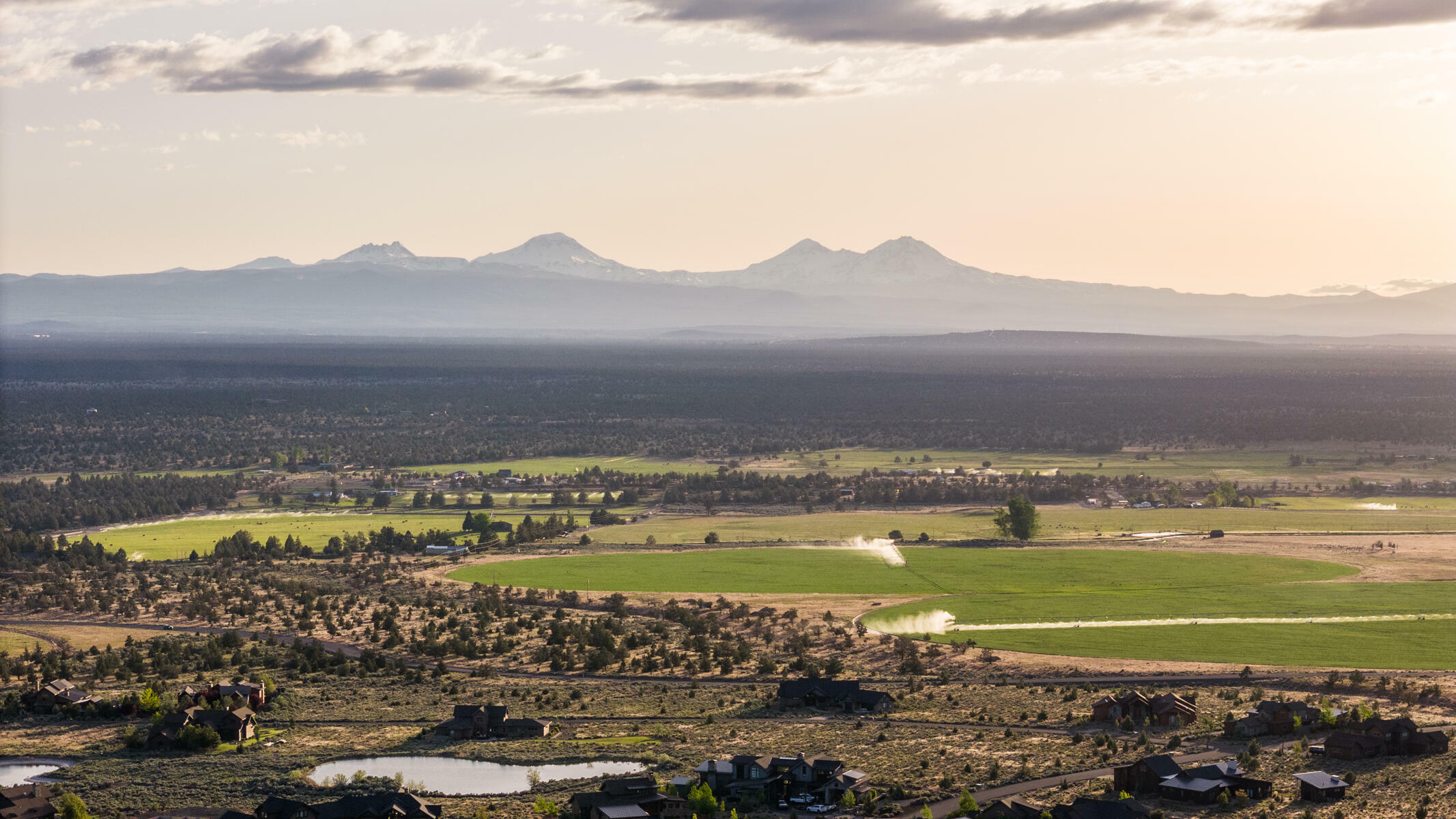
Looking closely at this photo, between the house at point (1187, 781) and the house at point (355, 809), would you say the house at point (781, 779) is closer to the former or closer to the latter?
the house at point (1187, 781)

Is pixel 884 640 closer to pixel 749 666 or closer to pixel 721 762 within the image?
pixel 749 666

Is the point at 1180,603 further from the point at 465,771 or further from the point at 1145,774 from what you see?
the point at 465,771

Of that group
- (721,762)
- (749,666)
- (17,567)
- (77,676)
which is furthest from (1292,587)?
(17,567)

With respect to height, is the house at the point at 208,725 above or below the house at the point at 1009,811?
below

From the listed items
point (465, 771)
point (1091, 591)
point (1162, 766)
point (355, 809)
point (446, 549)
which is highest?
point (1162, 766)

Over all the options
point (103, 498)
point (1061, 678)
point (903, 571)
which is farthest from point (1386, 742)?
point (103, 498)

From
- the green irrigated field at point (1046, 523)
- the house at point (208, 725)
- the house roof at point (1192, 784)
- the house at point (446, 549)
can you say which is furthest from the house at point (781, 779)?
the green irrigated field at point (1046, 523)

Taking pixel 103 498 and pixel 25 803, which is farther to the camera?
pixel 103 498
